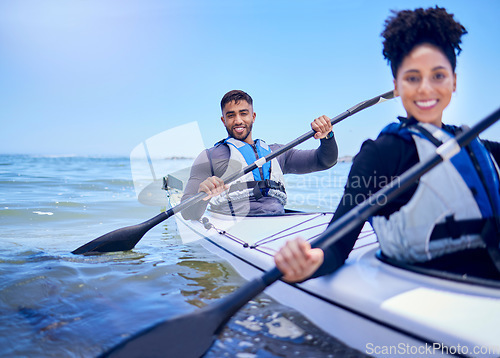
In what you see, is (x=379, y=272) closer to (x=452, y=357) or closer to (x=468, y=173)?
(x=452, y=357)

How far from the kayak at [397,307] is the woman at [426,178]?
11 cm

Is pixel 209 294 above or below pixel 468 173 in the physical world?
below

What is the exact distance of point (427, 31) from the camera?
1.32 meters

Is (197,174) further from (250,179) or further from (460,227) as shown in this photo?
(460,227)

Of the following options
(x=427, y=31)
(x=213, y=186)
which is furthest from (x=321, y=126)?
(x=427, y=31)

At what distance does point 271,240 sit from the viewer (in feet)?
8.22

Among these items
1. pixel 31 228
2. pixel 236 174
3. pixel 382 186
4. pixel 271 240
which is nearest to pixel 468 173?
pixel 382 186

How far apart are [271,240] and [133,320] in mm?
1039

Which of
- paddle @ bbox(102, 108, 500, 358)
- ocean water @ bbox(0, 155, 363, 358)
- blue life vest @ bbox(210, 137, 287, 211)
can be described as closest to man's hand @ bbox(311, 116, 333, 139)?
blue life vest @ bbox(210, 137, 287, 211)

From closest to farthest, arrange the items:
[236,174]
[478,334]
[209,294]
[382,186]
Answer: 1. [478,334]
2. [382,186]
3. [209,294]
4. [236,174]

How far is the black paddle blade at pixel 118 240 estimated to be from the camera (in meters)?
3.41

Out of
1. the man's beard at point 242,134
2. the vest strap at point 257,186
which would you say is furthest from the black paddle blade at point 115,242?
the man's beard at point 242,134

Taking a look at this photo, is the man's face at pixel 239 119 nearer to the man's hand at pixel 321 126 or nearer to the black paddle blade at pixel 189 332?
the man's hand at pixel 321 126

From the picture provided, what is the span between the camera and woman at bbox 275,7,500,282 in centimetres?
126
